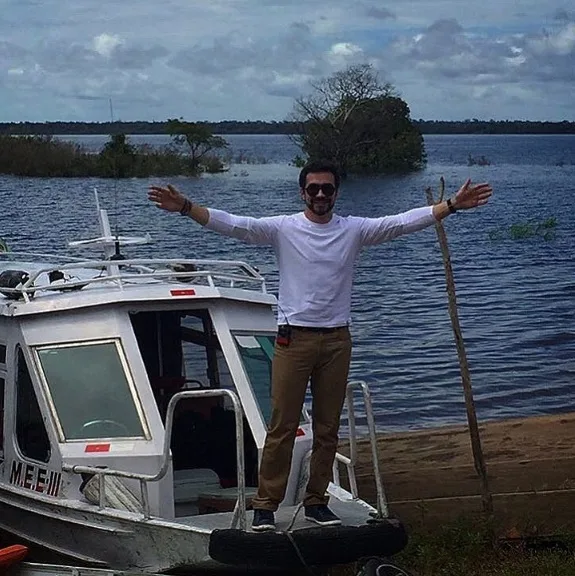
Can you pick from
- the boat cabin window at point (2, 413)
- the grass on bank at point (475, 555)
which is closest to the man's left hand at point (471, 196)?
the grass on bank at point (475, 555)

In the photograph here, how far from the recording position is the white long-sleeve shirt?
26.3 ft

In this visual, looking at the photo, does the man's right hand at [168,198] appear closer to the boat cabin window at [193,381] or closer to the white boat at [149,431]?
the white boat at [149,431]

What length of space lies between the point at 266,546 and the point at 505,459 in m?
4.62

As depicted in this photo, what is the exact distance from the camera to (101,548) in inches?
362

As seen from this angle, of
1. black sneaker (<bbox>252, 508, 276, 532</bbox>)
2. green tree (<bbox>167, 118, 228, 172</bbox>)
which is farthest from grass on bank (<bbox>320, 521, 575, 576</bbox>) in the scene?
green tree (<bbox>167, 118, 228, 172</bbox>)

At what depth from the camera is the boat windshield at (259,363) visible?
9.70 meters

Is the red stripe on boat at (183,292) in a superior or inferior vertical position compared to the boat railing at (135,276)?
inferior

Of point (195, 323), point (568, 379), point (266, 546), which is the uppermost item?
point (195, 323)

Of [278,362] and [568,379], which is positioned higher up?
[278,362]

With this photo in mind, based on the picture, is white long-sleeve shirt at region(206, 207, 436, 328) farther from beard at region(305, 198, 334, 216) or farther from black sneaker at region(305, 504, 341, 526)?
black sneaker at region(305, 504, 341, 526)

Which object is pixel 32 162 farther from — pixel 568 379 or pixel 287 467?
pixel 287 467

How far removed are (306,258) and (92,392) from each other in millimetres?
2436

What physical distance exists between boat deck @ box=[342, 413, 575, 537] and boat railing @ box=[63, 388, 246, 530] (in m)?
2.50

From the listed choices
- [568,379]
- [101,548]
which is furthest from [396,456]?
[568,379]
